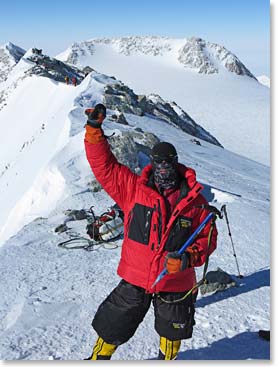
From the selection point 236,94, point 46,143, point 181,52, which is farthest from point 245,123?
point 181,52

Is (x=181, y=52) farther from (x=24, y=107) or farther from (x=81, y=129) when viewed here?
(x=81, y=129)

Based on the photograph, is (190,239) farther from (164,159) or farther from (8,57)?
(8,57)

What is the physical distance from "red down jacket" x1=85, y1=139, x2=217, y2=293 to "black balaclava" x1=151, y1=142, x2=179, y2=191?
0.10 m

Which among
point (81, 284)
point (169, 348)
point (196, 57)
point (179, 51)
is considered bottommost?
point (81, 284)

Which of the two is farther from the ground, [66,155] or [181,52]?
[181,52]

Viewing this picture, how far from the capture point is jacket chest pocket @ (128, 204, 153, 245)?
151 inches

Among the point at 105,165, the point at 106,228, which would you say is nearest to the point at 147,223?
the point at 105,165

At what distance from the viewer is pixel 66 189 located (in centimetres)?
1010

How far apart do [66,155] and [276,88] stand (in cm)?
798

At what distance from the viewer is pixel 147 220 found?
3826 mm

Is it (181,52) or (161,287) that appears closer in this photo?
(161,287)

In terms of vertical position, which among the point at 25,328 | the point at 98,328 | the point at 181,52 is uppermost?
the point at 181,52

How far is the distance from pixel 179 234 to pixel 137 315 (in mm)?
814

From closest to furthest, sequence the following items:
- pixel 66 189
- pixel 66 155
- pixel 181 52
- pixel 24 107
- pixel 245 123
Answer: pixel 66 189
pixel 66 155
pixel 24 107
pixel 245 123
pixel 181 52
